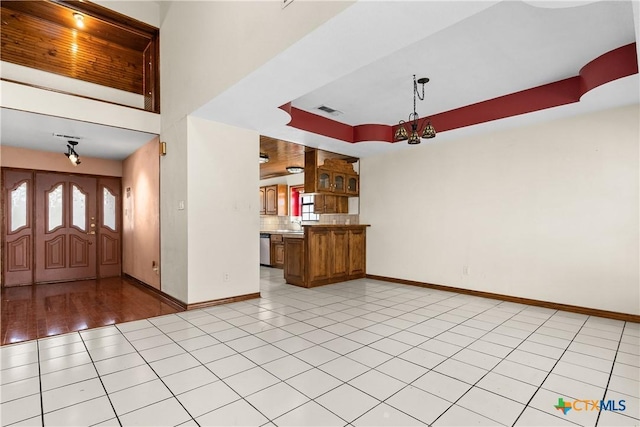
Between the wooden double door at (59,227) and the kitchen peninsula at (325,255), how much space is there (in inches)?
141

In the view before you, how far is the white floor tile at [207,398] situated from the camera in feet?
6.30

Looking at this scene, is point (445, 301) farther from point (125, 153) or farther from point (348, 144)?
point (125, 153)

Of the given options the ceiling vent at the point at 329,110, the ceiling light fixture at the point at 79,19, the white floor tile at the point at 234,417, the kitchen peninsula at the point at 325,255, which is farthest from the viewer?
the kitchen peninsula at the point at 325,255

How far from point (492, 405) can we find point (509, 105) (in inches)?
141

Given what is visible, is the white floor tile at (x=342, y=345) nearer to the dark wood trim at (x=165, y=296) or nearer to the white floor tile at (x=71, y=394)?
the white floor tile at (x=71, y=394)

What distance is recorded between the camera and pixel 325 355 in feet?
8.79

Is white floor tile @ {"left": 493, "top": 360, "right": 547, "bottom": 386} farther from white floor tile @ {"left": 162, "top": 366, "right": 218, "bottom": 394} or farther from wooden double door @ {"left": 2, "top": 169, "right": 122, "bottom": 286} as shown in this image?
wooden double door @ {"left": 2, "top": 169, "right": 122, "bottom": 286}

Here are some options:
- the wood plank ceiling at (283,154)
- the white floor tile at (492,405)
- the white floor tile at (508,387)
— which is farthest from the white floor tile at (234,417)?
the wood plank ceiling at (283,154)

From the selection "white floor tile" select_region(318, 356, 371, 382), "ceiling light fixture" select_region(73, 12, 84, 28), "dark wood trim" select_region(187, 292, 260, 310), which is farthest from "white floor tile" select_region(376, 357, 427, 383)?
"ceiling light fixture" select_region(73, 12, 84, 28)

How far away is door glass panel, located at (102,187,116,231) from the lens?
636 cm

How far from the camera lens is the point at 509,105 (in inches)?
162

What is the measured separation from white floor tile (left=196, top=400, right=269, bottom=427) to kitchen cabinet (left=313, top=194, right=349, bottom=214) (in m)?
4.71

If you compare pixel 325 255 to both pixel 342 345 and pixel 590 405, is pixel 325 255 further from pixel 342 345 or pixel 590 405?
pixel 590 405

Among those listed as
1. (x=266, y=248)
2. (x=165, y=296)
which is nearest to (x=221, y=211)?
(x=165, y=296)
